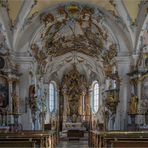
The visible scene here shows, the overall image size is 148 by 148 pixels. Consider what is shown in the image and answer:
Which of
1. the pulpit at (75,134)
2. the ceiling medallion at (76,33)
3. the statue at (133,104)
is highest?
the ceiling medallion at (76,33)

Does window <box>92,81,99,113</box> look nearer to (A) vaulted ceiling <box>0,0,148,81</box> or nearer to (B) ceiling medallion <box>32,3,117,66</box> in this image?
(B) ceiling medallion <box>32,3,117,66</box>

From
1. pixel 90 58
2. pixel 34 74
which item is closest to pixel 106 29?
pixel 34 74

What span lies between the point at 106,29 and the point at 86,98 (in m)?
16.0

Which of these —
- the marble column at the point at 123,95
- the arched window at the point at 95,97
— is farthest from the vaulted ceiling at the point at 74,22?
the arched window at the point at 95,97

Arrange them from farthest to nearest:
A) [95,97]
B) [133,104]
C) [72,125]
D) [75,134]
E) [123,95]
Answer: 1. [95,97]
2. [72,125]
3. [75,134]
4. [123,95]
5. [133,104]

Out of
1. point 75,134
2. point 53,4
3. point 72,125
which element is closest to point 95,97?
point 72,125

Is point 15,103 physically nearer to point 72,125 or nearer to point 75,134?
point 75,134

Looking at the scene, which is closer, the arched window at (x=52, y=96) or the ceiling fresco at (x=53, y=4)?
the ceiling fresco at (x=53, y=4)

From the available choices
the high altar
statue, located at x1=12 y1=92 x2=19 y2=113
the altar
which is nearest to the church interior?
statue, located at x1=12 y1=92 x2=19 y2=113

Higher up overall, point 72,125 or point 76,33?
point 76,33

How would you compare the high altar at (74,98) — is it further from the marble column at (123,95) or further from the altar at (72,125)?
the marble column at (123,95)

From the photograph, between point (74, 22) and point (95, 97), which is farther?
point (95, 97)

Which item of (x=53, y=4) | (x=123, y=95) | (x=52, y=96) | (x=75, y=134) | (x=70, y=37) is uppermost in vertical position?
(x=53, y=4)

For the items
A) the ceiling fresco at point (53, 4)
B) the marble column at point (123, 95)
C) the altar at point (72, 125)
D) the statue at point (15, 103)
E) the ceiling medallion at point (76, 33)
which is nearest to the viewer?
the ceiling fresco at point (53, 4)
